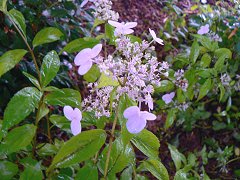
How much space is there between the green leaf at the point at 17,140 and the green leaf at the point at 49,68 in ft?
0.37

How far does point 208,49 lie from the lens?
1.69 metres

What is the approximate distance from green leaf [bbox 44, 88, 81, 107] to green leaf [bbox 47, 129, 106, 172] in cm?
13

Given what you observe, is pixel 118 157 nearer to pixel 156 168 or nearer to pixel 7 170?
pixel 156 168

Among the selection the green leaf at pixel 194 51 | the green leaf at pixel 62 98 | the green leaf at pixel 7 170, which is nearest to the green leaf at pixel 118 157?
the green leaf at pixel 62 98

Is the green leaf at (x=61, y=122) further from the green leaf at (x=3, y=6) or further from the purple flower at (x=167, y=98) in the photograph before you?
the purple flower at (x=167, y=98)

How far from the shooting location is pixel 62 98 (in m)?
0.91

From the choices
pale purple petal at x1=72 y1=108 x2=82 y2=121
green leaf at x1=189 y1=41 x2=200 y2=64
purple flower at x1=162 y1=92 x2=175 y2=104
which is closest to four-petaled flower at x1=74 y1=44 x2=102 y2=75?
pale purple petal at x1=72 y1=108 x2=82 y2=121

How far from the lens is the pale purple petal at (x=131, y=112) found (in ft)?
2.38

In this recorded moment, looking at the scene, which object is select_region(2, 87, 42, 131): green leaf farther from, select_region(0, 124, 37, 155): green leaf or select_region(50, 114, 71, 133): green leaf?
select_region(50, 114, 71, 133): green leaf

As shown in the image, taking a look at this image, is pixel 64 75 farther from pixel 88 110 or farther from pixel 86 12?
pixel 88 110

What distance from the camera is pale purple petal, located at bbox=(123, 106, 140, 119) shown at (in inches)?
28.6

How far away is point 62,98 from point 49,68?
78 millimetres

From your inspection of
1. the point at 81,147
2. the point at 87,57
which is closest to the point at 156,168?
the point at 81,147

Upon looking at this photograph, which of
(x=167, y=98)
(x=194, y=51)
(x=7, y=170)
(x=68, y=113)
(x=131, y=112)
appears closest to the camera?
(x=131, y=112)
